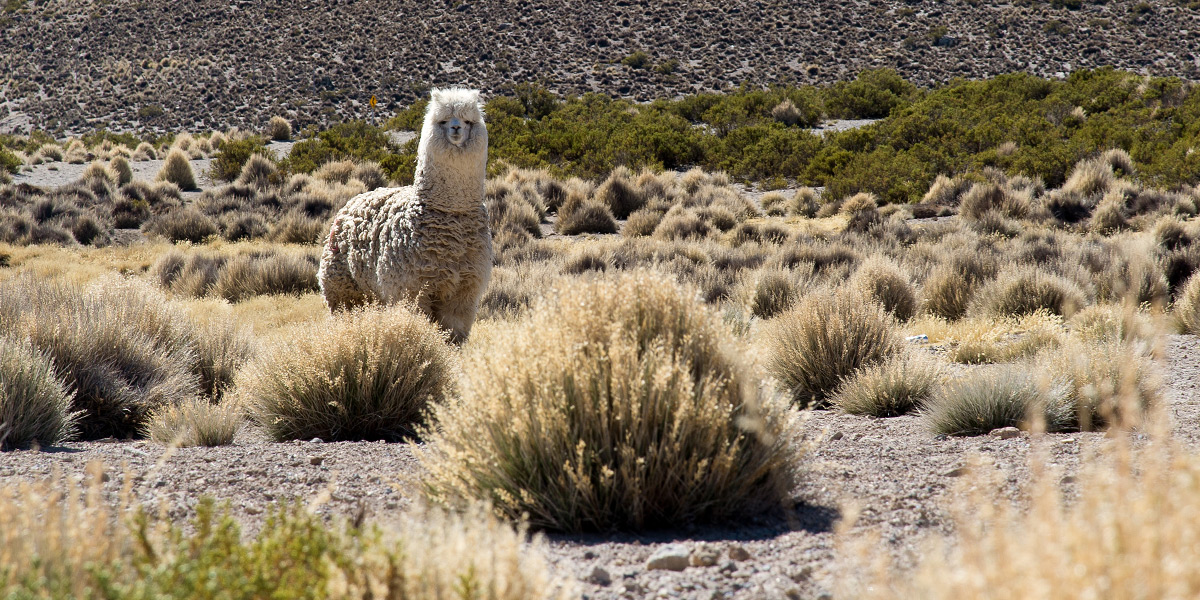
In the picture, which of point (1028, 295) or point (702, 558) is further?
point (1028, 295)

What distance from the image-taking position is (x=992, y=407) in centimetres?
541

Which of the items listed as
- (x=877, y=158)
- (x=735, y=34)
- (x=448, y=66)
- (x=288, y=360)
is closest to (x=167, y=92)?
(x=448, y=66)

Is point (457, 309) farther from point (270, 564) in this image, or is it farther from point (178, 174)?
point (178, 174)

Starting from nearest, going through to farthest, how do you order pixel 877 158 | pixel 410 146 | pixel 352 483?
pixel 352 483 < pixel 877 158 < pixel 410 146

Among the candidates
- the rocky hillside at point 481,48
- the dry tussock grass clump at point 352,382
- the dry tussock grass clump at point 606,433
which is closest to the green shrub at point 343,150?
the rocky hillside at point 481,48

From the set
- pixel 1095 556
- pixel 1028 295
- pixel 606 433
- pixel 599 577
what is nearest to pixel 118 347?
pixel 606 433

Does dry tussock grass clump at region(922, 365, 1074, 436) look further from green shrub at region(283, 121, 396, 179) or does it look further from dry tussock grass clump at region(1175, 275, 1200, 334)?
green shrub at region(283, 121, 396, 179)

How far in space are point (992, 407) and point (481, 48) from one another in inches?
1794

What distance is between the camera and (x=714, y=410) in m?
3.52

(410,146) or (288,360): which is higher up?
(288,360)

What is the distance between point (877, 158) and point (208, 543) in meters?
22.6

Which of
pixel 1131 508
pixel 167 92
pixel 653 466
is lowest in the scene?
pixel 167 92

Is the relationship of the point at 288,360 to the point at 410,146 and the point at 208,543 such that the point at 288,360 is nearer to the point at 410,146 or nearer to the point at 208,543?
the point at 208,543

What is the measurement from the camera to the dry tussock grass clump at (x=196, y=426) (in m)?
5.41
